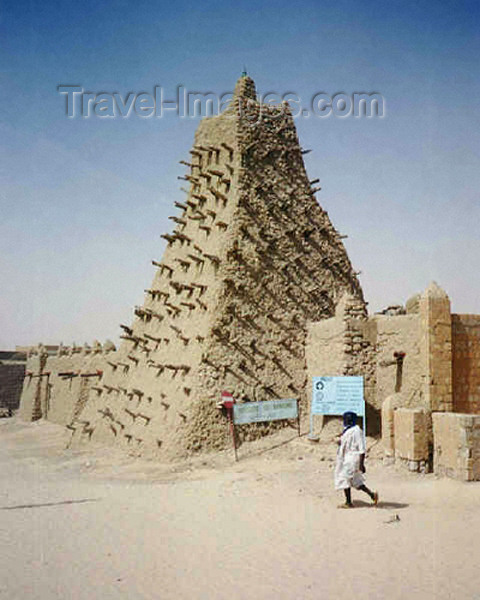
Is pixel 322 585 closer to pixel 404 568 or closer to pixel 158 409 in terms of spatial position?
pixel 404 568

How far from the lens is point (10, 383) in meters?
37.1

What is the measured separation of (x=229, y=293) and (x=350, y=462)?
7798 mm

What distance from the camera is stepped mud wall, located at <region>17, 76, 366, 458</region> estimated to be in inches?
606

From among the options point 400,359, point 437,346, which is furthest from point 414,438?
point 400,359

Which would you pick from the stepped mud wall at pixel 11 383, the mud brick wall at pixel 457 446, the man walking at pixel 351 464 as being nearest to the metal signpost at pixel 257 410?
the mud brick wall at pixel 457 446

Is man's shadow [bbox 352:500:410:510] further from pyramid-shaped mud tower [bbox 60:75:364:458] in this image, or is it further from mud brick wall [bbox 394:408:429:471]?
pyramid-shaped mud tower [bbox 60:75:364:458]

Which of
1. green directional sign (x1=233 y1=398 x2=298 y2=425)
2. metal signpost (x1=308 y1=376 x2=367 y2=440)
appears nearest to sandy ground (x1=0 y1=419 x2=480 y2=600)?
metal signpost (x1=308 y1=376 x2=367 y2=440)

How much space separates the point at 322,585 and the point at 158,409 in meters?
10.5

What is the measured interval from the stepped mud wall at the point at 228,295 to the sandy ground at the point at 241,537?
2.69 metres

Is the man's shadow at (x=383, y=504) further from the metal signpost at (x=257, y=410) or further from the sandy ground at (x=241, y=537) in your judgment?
the metal signpost at (x=257, y=410)

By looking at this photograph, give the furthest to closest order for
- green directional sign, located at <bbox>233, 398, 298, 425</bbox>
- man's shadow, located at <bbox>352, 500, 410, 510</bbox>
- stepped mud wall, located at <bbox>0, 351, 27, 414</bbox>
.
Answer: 1. stepped mud wall, located at <bbox>0, 351, 27, 414</bbox>
2. green directional sign, located at <bbox>233, 398, 298, 425</bbox>
3. man's shadow, located at <bbox>352, 500, 410, 510</bbox>

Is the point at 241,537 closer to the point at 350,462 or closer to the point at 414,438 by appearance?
the point at 350,462

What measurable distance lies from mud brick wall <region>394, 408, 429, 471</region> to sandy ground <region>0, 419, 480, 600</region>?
32cm

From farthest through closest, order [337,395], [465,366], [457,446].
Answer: [337,395] → [465,366] → [457,446]
